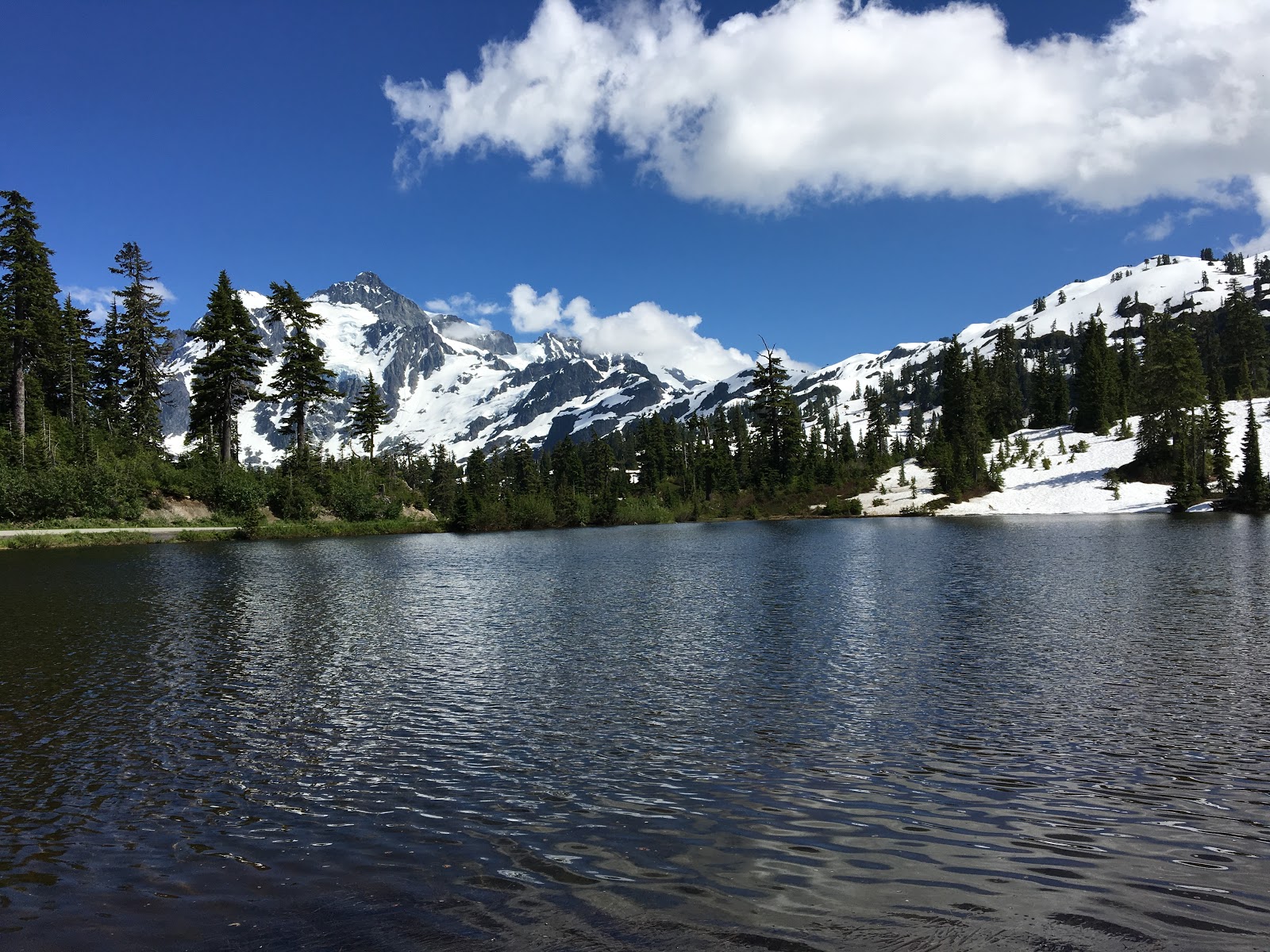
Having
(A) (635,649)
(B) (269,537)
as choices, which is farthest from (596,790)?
(B) (269,537)

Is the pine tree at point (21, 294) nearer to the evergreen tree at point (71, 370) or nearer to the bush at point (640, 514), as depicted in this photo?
the evergreen tree at point (71, 370)

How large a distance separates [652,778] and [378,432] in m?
114

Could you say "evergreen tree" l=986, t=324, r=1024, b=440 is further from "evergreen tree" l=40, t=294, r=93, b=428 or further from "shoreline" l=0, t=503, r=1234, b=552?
"evergreen tree" l=40, t=294, r=93, b=428

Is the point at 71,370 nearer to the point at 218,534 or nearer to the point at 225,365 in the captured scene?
the point at 225,365

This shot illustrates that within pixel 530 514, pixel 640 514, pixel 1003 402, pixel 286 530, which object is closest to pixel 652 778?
pixel 286 530

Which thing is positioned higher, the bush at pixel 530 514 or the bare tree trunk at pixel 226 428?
the bare tree trunk at pixel 226 428

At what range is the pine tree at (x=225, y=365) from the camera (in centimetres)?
8812

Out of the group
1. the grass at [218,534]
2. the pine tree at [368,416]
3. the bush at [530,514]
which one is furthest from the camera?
the bush at [530,514]

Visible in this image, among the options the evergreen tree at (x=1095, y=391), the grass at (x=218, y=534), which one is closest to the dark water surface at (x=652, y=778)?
the grass at (x=218, y=534)

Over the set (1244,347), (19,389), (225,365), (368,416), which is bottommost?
(19,389)

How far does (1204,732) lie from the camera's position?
12977 millimetres

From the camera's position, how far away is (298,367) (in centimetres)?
9488

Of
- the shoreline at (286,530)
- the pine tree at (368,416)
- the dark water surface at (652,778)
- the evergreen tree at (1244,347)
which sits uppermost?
the evergreen tree at (1244,347)

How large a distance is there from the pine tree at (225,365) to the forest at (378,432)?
25 cm
